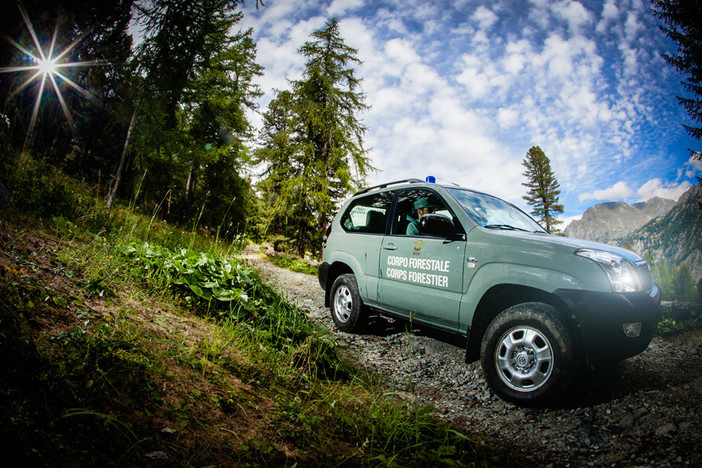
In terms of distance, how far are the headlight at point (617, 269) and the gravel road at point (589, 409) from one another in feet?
2.62

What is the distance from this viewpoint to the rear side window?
173 inches

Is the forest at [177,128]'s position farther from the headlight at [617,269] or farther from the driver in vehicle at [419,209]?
the headlight at [617,269]

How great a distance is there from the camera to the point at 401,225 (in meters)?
4.12

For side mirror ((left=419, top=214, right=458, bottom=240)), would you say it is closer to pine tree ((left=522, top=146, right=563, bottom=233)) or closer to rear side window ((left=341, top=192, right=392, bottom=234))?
rear side window ((left=341, top=192, right=392, bottom=234))

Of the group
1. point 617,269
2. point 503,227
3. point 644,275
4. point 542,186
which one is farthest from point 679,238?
point 617,269

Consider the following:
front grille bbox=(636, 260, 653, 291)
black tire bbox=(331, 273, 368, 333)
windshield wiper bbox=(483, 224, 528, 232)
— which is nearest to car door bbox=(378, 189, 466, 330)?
windshield wiper bbox=(483, 224, 528, 232)

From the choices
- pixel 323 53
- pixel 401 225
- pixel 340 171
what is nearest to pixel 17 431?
pixel 401 225

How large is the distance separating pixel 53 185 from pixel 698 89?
2138 centimetres

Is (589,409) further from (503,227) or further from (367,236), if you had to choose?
(367,236)

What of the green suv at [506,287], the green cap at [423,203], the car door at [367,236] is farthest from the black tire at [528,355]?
the car door at [367,236]

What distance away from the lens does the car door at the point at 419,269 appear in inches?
126

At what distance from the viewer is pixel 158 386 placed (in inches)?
68.4

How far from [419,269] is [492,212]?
113cm

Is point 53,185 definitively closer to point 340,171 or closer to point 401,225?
point 401,225
